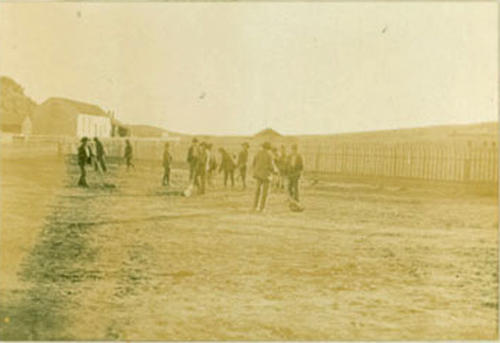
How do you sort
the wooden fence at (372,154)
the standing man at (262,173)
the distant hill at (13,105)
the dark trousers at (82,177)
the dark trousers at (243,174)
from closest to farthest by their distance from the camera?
the distant hill at (13,105), the dark trousers at (82,177), the wooden fence at (372,154), the standing man at (262,173), the dark trousers at (243,174)

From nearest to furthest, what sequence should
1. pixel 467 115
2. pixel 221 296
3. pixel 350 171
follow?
1. pixel 221 296
2. pixel 467 115
3. pixel 350 171

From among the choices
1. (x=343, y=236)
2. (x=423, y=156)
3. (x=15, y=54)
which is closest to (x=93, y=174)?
(x=15, y=54)

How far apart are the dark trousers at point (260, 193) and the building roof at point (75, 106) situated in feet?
5.33

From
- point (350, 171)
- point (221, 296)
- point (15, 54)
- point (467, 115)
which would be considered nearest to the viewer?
point (221, 296)

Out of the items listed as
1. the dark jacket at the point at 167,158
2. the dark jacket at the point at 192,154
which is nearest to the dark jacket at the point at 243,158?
the dark jacket at the point at 192,154

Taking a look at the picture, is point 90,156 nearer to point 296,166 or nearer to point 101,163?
point 101,163

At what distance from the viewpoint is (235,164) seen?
5.07 meters

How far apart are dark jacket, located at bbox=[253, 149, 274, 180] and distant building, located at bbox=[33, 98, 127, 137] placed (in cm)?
135

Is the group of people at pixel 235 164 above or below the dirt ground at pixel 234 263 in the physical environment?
above

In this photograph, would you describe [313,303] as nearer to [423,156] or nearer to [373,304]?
[373,304]

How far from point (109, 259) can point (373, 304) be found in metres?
2.02

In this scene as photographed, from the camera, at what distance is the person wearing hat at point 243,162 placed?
15.8 feet

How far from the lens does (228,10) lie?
4473mm

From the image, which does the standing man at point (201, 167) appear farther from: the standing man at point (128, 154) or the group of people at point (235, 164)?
the standing man at point (128, 154)
